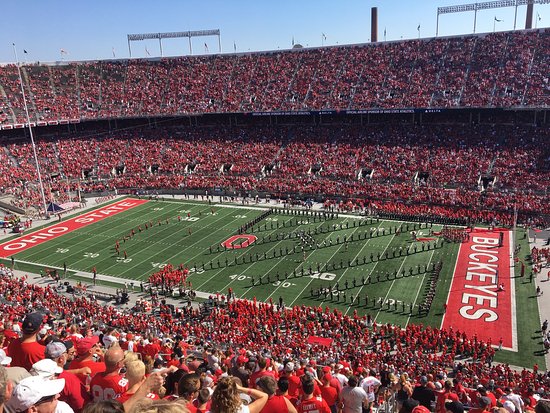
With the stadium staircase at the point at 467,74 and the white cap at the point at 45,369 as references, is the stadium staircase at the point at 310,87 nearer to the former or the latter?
the stadium staircase at the point at 467,74

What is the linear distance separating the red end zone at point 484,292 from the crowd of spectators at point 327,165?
5.37m

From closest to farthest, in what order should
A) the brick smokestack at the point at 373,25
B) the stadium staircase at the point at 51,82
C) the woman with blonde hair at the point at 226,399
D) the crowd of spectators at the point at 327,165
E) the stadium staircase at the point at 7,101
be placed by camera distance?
1. the woman with blonde hair at the point at 226,399
2. the crowd of spectators at the point at 327,165
3. the stadium staircase at the point at 7,101
4. the stadium staircase at the point at 51,82
5. the brick smokestack at the point at 373,25

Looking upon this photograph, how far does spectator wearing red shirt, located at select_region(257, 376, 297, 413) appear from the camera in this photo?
497 cm

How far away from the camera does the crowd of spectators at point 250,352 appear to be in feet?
19.4

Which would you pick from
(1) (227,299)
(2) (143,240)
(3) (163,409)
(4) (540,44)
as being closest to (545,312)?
(1) (227,299)

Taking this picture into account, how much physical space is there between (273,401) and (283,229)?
29268 millimetres

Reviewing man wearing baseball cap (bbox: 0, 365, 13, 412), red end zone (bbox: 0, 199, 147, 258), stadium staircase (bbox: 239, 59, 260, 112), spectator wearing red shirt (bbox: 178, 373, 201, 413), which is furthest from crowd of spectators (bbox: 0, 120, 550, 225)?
man wearing baseball cap (bbox: 0, 365, 13, 412)

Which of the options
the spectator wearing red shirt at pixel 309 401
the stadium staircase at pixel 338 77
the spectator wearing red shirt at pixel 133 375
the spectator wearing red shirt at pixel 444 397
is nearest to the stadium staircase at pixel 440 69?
the stadium staircase at pixel 338 77

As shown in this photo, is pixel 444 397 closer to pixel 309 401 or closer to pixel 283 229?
pixel 309 401

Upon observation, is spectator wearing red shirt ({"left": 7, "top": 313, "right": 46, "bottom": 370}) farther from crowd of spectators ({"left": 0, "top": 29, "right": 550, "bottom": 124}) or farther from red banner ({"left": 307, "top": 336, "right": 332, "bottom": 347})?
crowd of spectators ({"left": 0, "top": 29, "right": 550, "bottom": 124})

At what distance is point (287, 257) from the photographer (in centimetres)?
2927

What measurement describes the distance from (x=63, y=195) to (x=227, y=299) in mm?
28021

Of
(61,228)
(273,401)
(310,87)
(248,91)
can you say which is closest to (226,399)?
(273,401)

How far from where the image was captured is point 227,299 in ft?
77.2
